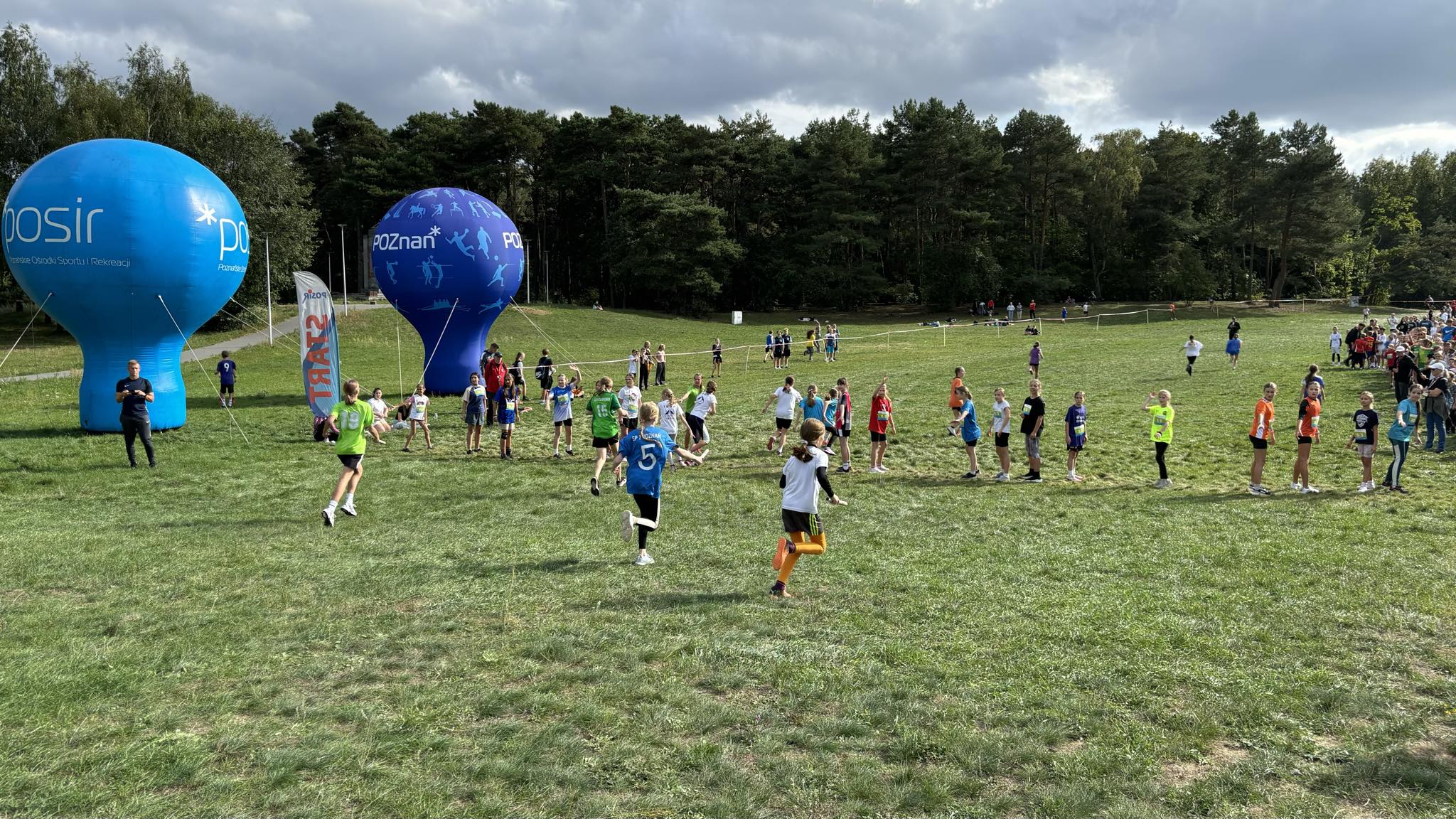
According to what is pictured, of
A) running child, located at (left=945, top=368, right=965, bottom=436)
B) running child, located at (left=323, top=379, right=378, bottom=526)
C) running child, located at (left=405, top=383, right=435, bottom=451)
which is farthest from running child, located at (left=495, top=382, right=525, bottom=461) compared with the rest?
running child, located at (left=945, top=368, right=965, bottom=436)

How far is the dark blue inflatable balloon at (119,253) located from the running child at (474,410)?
6.42m

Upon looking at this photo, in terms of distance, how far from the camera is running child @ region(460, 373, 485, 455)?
704 inches

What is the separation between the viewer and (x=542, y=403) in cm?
2491

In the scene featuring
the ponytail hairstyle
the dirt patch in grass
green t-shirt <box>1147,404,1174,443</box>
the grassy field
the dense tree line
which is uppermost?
the dense tree line

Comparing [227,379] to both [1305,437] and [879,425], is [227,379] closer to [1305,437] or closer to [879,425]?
[879,425]

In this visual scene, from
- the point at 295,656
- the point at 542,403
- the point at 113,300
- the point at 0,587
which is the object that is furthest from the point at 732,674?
the point at 542,403

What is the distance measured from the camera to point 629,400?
1675cm

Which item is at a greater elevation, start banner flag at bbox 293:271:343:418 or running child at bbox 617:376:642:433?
start banner flag at bbox 293:271:343:418

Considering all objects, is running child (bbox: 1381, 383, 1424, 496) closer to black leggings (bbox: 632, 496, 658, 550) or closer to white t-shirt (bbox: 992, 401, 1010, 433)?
white t-shirt (bbox: 992, 401, 1010, 433)

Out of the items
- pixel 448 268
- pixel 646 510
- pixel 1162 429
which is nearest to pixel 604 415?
pixel 646 510

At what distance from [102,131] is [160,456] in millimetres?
37154

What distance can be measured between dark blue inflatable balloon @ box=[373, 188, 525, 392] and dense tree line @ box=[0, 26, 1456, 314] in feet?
128

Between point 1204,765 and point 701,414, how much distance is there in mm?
12554

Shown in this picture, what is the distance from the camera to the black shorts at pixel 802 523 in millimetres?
8898
